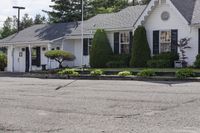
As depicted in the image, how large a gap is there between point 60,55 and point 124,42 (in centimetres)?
508

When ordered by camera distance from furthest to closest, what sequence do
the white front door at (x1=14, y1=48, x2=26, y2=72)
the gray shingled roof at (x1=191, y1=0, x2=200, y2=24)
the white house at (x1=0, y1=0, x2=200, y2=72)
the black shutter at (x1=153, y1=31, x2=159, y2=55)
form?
the white front door at (x1=14, y1=48, x2=26, y2=72), the black shutter at (x1=153, y1=31, x2=159, y2=55), the white house at (x1=0, y1=0, x2=200, y2=72), the gray shingled roof at (x1=191, y1=0, x2=200, y2=24)

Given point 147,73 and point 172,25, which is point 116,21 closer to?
point 172,25

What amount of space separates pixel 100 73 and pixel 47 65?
1301 centimetres

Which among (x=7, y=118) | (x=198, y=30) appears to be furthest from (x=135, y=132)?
(x=198, y=30)

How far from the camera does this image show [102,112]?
45.1ft

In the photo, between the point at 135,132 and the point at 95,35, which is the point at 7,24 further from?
the point at 135,132

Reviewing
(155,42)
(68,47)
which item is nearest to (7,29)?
(68,47)

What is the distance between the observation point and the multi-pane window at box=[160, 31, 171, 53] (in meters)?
34.2

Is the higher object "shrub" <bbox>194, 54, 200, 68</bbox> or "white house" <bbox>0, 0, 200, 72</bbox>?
"white house" <bbox>0, 0, 200, 72</bbox>

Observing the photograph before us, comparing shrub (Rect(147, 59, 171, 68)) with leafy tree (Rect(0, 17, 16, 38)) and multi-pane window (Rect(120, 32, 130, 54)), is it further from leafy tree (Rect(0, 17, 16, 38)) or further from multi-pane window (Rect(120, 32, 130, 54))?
leafy tree (Rect(0, 17, 16, 38))

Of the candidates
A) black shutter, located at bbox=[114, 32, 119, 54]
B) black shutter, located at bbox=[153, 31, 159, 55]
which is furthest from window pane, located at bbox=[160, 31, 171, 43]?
black shutter, located at bbox=[114, 32, 119, 54]

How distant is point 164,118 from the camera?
484 inches

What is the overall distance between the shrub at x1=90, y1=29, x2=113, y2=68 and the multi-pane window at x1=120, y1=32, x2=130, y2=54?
3.36 ft

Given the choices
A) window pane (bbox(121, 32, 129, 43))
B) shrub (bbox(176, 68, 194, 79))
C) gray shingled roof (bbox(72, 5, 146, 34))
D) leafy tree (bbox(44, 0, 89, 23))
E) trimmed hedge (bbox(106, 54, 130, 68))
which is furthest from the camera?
leafy tree (bbox(44, 0, 89, 23))
